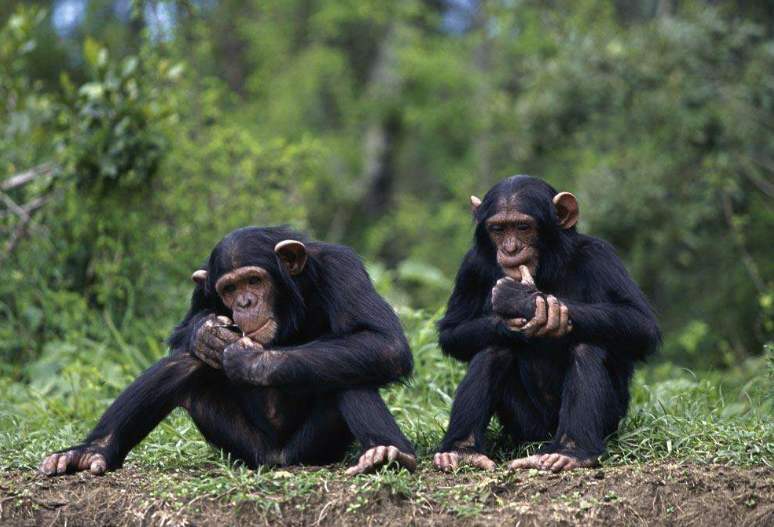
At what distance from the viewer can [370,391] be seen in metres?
5.57

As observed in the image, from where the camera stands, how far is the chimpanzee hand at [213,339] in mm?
5582

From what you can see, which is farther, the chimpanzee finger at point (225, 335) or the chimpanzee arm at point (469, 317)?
the chimpanzee arm at point (469, 317)

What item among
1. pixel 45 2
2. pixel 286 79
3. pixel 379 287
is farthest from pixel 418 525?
pixel 45 2

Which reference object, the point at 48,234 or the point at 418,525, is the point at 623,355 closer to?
the point at 418,525

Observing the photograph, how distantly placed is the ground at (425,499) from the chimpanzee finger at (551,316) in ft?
2.13

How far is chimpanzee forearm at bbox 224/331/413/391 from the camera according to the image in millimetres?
5434

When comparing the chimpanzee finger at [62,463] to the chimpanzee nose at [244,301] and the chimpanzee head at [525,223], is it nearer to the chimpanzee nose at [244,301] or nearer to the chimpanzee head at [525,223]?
the chimpanzee nose at [244,301]

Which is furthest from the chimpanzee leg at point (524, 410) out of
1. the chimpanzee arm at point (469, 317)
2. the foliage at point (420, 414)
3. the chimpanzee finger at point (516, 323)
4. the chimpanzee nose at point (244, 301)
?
the chimpanzee nose at point (244, 301)

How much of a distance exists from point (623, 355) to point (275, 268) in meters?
1.73

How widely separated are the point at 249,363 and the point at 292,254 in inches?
23.7

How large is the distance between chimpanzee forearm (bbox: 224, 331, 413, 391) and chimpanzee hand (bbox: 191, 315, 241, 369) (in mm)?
110

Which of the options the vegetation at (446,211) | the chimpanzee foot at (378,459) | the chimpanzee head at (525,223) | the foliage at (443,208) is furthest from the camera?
the foliage at (443,208)

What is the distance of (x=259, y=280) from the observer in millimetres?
5688

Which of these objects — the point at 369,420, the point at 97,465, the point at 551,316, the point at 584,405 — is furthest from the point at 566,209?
the point at 97,465
